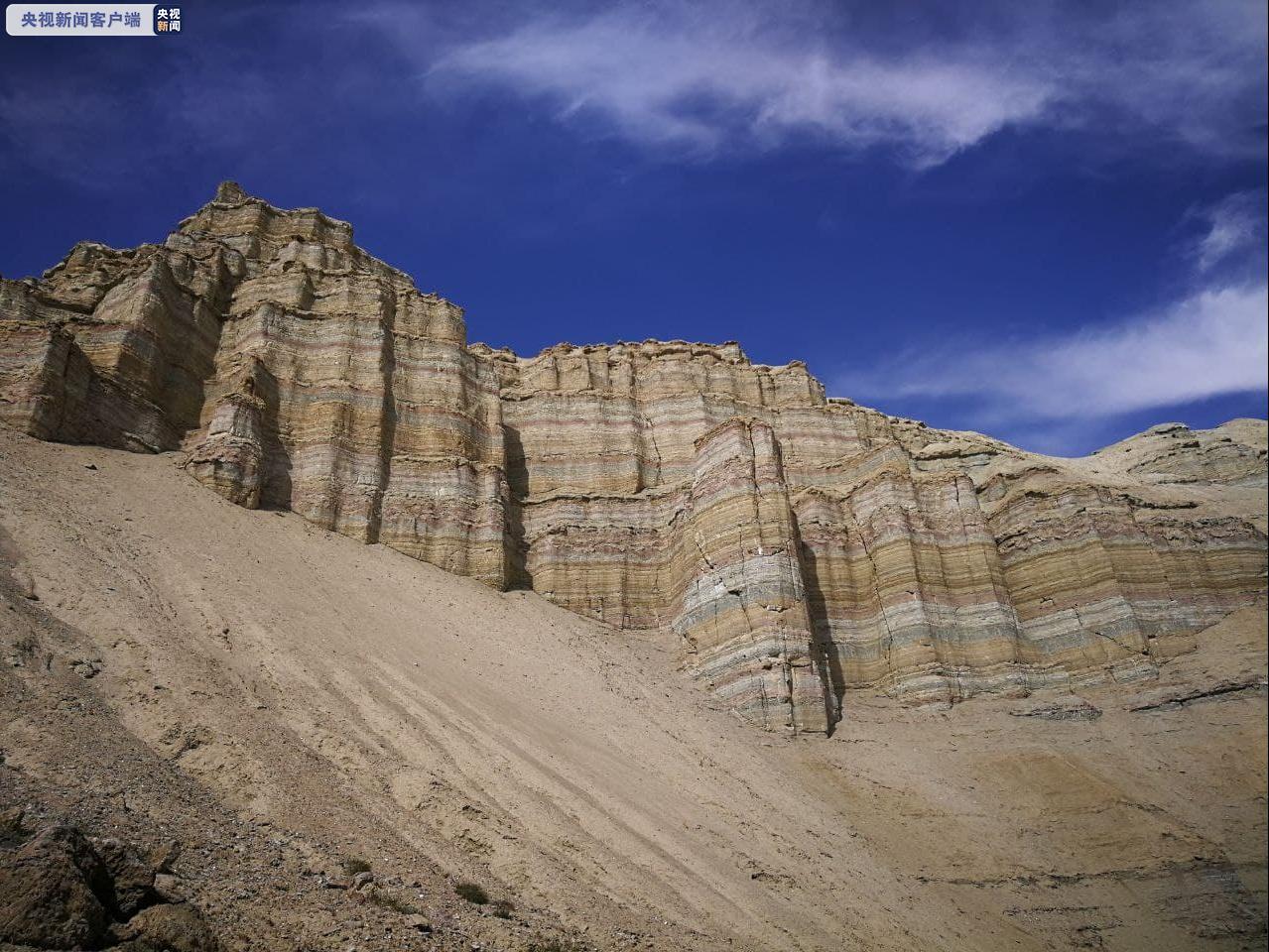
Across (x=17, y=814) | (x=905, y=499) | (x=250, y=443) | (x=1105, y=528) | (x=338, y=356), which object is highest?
(x=338, y=356)

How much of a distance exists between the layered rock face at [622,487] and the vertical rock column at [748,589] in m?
0.10

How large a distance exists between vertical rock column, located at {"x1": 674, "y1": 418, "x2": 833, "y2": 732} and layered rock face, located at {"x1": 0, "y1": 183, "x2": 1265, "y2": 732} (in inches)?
3.7

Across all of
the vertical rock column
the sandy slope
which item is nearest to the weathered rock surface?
the sandy slope

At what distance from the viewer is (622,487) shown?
137 ft

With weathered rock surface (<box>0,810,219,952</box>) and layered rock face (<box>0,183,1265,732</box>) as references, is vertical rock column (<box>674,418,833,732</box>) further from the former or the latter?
weathered rock surface (<box>0,810,219,952</box>)

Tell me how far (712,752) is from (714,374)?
28964mm

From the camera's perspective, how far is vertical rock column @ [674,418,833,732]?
2755 centimetres

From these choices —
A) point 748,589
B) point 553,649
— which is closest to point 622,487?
point 748,589

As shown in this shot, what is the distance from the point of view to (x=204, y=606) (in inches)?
845

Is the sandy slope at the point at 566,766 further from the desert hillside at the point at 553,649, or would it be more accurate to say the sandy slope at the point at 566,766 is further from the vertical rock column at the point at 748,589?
A: the vertical rock column at the point at 748,589

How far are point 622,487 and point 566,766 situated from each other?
22.5m

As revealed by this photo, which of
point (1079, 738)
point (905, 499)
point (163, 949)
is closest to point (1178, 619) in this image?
point (1079, 738)

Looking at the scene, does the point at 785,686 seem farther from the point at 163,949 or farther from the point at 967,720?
the point at 163,949

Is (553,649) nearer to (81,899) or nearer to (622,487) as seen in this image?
(622,487)
